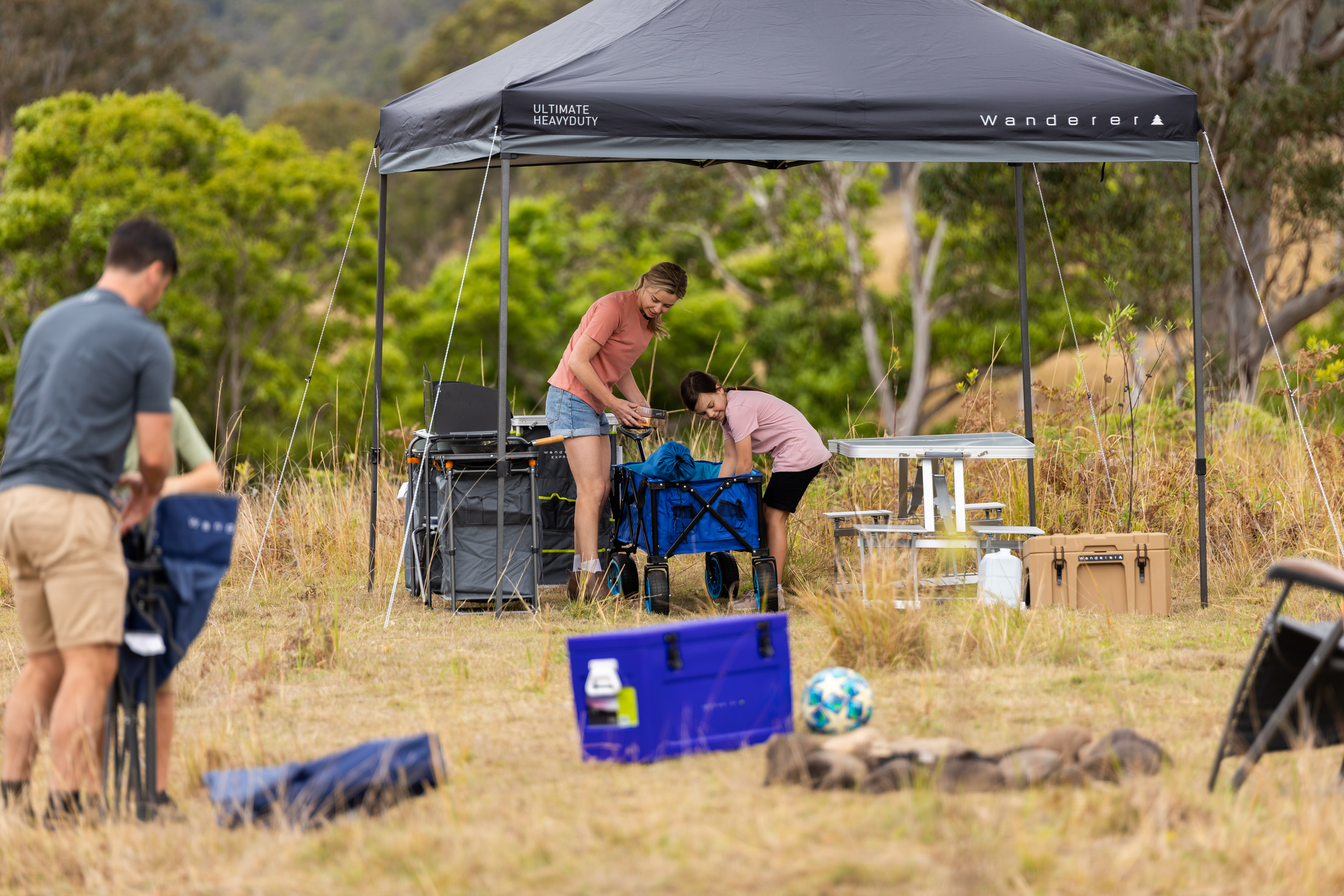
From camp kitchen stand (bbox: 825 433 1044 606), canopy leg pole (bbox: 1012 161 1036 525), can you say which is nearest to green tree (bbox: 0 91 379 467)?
canopy leg pole (bbox: 1012 161 1036 525)

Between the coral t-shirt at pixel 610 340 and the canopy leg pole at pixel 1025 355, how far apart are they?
2150 millimetres

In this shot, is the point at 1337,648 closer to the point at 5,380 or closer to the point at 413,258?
the point at 5,380

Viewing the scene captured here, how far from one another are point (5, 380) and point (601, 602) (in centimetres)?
1855

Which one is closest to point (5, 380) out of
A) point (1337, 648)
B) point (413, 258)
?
point (413, 258)

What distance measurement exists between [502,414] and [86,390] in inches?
118

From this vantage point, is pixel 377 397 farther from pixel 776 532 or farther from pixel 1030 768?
pixel 1030 768

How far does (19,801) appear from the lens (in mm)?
3533

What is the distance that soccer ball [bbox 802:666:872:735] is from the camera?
4.21 metres

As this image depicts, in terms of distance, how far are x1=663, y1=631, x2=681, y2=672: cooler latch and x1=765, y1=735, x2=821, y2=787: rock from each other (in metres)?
0.35

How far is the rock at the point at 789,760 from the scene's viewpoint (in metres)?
3.65

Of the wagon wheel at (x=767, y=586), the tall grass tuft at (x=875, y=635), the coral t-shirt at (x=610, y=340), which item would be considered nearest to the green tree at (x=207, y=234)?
the coral t-shirt at (x=610, y=340)

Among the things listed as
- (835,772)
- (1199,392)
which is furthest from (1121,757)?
(1199,392)

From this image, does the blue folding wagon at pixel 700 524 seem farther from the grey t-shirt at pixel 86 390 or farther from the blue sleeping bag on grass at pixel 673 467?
the grey t-shirt at pixel 86 390

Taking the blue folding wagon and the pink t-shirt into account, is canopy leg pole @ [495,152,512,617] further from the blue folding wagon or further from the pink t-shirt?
the pink t-shirt
